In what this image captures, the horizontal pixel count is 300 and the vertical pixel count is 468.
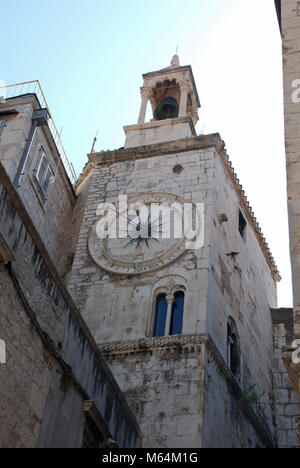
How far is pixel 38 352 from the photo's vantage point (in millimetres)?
9297

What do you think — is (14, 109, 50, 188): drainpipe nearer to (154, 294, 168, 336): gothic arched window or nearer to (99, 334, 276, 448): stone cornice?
(154, 294, 168, 336): gothic arched window

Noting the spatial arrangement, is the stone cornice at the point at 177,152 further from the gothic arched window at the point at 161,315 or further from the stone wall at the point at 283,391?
the gothic arched window at the point at 161,315

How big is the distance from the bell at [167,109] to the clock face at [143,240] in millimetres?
4992

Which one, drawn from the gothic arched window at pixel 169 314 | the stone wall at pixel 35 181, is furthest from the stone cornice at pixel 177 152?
the gothic arched window at pixel 169 314

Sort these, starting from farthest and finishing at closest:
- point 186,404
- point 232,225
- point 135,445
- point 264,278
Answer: point 264,278 < point 232,225 < point 186,404 < point 135,445

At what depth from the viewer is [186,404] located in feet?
45.6

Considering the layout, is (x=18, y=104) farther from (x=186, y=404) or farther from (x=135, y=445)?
(x=135, y=445)

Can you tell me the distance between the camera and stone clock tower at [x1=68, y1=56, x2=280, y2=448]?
568 inches

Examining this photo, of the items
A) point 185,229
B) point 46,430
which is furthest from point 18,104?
point 46,430

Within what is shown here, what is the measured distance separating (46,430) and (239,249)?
1157 centimetres

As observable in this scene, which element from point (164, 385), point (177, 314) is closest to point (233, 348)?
point (177, 314)

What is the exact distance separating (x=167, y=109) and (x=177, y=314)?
9.33 m

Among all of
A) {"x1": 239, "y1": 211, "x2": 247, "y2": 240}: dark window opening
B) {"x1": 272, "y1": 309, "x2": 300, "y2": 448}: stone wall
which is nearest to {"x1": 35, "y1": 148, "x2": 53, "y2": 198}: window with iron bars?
{"x1": 239, "y1": 211, "x2": 247, "y2": 240}: dark window opening

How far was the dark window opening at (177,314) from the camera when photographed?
1585 cm
